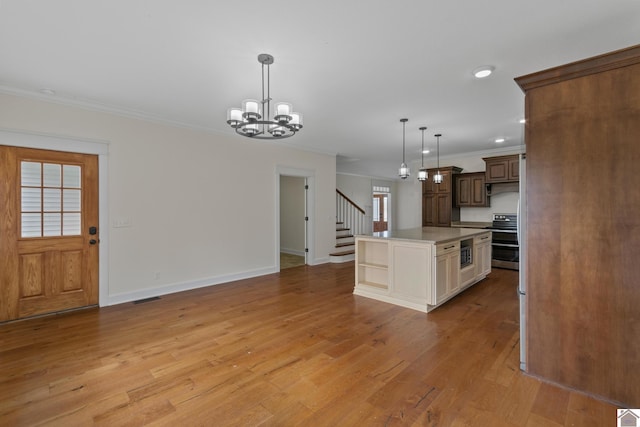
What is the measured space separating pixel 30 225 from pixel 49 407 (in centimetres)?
255

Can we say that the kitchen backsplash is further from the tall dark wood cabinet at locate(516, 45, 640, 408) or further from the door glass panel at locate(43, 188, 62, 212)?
the door glass panel at locate(43, 188, 62, 212)

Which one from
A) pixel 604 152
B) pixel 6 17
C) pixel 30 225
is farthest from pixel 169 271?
pixel 604 152

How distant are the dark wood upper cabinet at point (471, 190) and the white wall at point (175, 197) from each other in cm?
437

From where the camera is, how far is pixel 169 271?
4.47m

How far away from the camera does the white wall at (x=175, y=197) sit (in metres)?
3.83

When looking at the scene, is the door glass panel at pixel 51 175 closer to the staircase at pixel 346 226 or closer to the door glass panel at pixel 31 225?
the door glass panel at pixel 31 225

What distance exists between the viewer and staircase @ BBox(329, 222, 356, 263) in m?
6.96

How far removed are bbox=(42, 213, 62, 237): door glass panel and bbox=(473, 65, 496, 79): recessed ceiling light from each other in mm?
5102

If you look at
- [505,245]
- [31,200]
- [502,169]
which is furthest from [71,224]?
[502,169]

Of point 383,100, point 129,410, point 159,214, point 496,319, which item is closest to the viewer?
point 129,410

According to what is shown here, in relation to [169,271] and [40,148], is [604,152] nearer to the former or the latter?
[169,271]

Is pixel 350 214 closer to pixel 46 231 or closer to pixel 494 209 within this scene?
pixel 494 209

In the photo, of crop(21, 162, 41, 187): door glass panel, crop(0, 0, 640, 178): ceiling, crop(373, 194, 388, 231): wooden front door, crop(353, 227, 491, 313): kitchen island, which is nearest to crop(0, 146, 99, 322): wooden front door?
crop(21, 162, 41, 187): door glass panel

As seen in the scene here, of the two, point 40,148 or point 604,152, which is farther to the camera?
point 40,148
